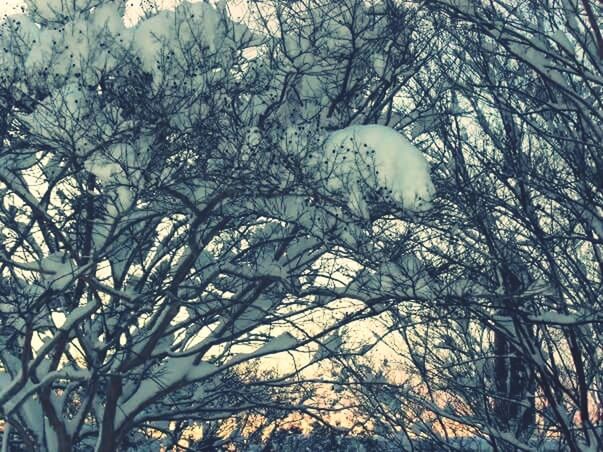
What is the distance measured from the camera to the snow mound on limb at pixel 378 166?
7.79 metres

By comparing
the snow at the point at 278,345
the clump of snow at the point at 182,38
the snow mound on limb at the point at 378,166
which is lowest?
the snow at the point at 278,345

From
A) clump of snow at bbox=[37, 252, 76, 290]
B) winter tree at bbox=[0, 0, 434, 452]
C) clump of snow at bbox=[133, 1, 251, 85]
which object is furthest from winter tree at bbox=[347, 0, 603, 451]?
clump of snow at bbox=[37, 252, 76, 290]

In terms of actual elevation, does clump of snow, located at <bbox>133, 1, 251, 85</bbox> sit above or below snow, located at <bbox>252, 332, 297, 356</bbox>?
above

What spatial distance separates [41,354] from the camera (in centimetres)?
928

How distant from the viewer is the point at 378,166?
25.8 feet

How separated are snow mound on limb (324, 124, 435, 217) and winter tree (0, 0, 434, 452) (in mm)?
16

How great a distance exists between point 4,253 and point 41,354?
131 centimetres

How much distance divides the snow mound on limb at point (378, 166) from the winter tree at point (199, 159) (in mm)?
16

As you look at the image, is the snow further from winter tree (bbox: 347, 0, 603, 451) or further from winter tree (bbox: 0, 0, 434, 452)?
winter tree (bbox: 347, 0, 603, 451)

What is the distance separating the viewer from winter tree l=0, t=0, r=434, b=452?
27.5 ft

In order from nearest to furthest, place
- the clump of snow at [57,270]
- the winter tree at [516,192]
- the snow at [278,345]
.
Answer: the winter tree at [516,192]
the clump of snow at [57,270]
the snow at [278,345]

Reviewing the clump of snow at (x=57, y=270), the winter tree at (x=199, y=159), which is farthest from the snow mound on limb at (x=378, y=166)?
the clump of snow at (x=57, y=270)

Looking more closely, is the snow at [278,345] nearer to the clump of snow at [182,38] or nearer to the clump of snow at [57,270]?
the clump of snow at [57,270]

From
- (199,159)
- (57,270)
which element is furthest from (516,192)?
(57,270)
